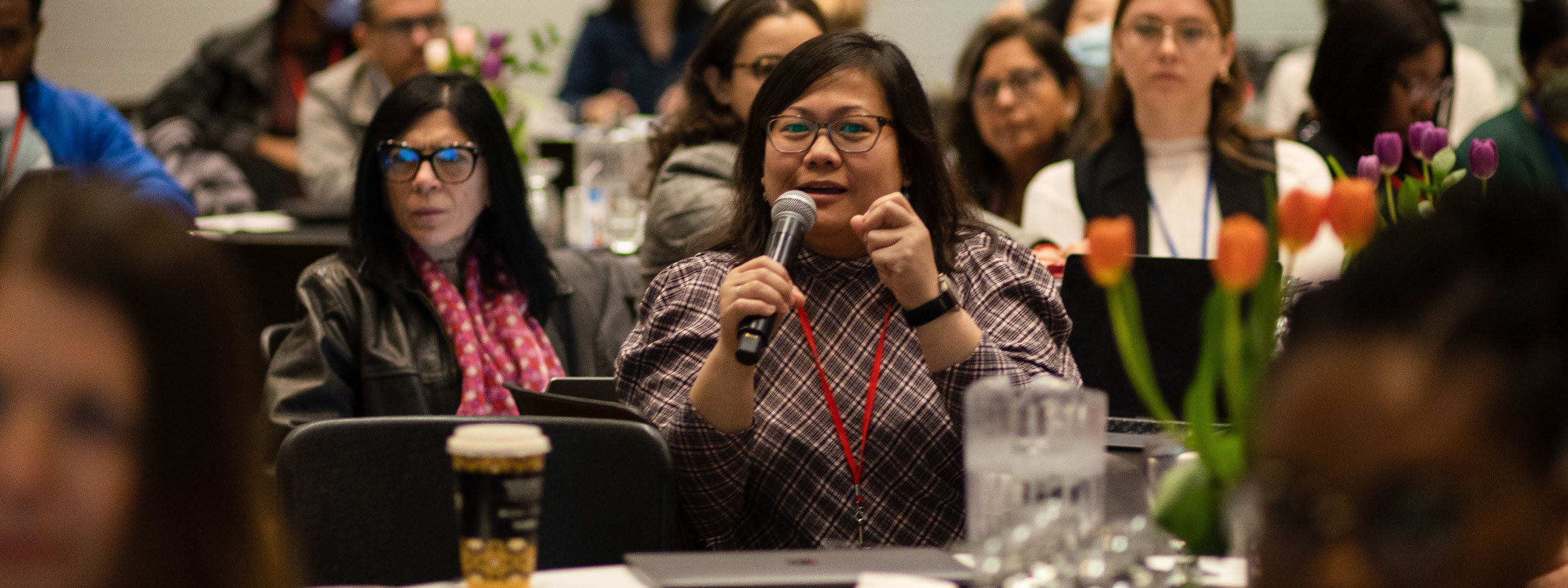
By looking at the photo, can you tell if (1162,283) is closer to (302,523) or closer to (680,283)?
(680,283)

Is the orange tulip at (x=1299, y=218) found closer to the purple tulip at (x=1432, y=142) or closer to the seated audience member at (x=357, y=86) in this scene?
the purple tulip at (x=1432, y=142)

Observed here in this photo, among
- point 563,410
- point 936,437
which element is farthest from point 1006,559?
point 563,410

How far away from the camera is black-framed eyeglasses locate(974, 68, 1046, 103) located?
140 inches

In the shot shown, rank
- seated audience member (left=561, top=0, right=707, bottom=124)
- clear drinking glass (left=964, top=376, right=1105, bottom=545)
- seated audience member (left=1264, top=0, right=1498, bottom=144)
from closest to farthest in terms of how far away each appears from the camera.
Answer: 1. clear drinking glass (left=964, top=376, right=1105, bottom=545)
2. seated audience member (left=1264, top=0, right=1498, bottom=144)
3. seated audience member (left=561, top=0, right=707, bottom=124)

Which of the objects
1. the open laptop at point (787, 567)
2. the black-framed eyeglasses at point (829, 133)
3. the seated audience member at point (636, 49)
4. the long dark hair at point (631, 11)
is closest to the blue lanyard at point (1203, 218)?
the black-framed eyeglasses at point (829, 133)

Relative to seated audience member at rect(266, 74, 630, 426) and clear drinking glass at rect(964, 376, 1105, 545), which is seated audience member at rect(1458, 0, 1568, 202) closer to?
seated audience member at rect(266, 74, 630, 426)

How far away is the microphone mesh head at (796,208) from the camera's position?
5.62ft

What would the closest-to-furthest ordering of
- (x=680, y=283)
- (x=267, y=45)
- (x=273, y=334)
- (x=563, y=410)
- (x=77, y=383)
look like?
1. (x=77, y=383)
2. (x=563, y=410)
3. (x=680, y=283)
4. (x=273, y=334)
5. (x=267, y=45)

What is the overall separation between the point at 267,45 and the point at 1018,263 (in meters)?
4.75

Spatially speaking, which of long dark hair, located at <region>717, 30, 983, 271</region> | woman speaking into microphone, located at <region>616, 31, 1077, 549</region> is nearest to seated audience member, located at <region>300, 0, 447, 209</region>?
long dark hair, located at <region>717, 30, 983, 271</region>

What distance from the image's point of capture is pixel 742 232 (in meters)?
2.02

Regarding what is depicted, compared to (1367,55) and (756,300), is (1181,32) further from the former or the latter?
(756,300)

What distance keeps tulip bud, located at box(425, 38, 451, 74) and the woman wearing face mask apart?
1269mm

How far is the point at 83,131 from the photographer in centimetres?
326
